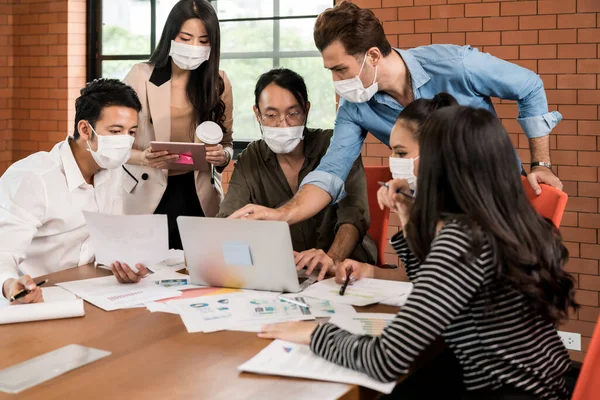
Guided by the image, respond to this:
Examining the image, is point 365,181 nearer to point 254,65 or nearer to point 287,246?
point 287,246

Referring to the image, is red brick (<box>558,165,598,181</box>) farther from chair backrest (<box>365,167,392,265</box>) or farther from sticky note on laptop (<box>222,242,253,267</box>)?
sticky note on laptop (<box>222,242,253,267</box>)

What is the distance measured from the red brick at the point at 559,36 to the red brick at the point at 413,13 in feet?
2.08

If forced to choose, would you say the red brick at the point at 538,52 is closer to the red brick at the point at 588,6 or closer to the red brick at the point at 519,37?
the red brick at the point at 519,37

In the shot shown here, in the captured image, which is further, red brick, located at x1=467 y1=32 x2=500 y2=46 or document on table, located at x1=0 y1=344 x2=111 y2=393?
red brick, located at x1=467 y1=32 x2=500 y2=46

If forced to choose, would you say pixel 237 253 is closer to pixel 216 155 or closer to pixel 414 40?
pixel 216 155

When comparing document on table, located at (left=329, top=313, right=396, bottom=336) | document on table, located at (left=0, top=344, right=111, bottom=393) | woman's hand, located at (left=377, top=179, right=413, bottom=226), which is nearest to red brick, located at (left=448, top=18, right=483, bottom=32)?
woman's hand, located at (left=377, top=179, right=413, bottom=226)

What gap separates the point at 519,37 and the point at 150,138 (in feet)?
6.58

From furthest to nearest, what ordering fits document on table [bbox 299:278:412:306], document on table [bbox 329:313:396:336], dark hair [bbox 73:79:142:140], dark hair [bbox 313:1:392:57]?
dark hair [bbox 73:79:142:140] < dark hair [bbox 313:1:392:57] < document on table [bbox 299:278:412:306] < document on table [bbox 329:313:396:336]

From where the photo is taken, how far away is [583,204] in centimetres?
362

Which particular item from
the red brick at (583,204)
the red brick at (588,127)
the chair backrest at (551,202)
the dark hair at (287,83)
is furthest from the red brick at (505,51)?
the chair backrest at (551,202)

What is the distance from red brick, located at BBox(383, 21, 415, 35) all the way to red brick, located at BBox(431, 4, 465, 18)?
134 mm

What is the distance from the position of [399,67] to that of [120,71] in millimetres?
3518

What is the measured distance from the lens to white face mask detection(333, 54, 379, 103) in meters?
2.42

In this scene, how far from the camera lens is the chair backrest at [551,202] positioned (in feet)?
6.75
